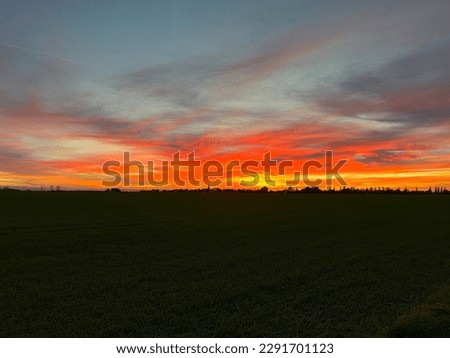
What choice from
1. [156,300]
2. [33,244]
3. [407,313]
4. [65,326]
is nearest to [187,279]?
[156,300]

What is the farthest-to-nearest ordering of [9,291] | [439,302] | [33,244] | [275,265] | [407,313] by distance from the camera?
1. [33,244]
2. [275,265]
3. [9,291]
4. [439,302]
5. [407,313]

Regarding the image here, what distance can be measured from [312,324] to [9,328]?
6.21 metres

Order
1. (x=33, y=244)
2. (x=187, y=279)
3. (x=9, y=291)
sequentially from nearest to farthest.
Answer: (x=9, y=291), (x=187, y=279), (x=33, y=244)

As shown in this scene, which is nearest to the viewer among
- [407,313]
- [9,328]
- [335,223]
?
[9,328]

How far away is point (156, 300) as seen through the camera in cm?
1002

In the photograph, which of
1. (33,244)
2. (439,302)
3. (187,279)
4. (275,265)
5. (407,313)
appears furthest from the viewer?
(33,244)

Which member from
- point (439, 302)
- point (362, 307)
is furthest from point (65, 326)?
point (439, 302)

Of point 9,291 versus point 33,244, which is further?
point 33,244

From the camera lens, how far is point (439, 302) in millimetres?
9844

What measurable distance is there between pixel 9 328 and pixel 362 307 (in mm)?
7807

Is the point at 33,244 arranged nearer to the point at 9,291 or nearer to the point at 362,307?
the point at 9,291
